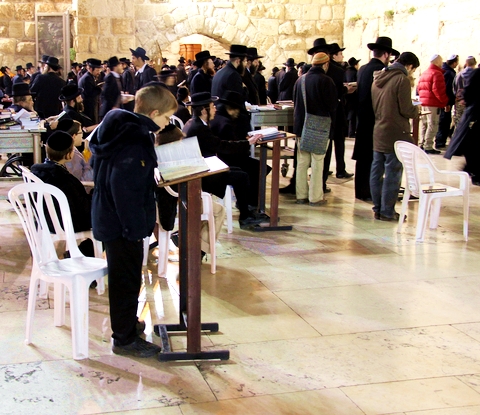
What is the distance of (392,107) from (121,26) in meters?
9.96

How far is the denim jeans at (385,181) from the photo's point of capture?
5887 mm

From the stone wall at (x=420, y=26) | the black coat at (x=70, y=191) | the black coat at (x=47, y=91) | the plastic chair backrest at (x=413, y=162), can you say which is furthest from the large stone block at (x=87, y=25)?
the black coat at (x=70, y=191)

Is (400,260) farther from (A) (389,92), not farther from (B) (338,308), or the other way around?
(A) (389,92)

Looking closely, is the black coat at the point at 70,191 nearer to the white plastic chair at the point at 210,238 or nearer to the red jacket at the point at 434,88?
the white plastic chair at the point at 210,238

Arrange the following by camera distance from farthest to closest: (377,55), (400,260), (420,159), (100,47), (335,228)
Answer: (100,47) < (377,55) < (335,228) < (420,159) < (400,260)

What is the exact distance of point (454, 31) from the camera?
1098 cm

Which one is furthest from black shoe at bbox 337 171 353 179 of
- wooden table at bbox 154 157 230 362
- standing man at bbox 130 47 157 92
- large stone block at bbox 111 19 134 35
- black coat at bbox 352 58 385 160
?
large stone block at bbox 111 19 134 35

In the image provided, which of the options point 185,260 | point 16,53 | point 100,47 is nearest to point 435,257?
point 185,260

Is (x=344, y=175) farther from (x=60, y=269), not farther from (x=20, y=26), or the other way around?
(x=20, y=26)

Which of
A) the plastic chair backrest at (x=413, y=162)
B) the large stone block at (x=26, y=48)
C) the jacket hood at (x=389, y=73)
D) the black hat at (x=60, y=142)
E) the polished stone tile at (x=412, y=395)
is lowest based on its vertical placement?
the polished stone tile at (x=412, y=395)

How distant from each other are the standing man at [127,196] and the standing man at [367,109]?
11.9 feet

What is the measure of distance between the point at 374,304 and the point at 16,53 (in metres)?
14.0

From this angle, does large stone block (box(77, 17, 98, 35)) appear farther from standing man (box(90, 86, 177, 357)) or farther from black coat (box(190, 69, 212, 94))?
standing man (box(90, 86, 177, 357))

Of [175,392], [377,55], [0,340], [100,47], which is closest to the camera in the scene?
[175,392]
